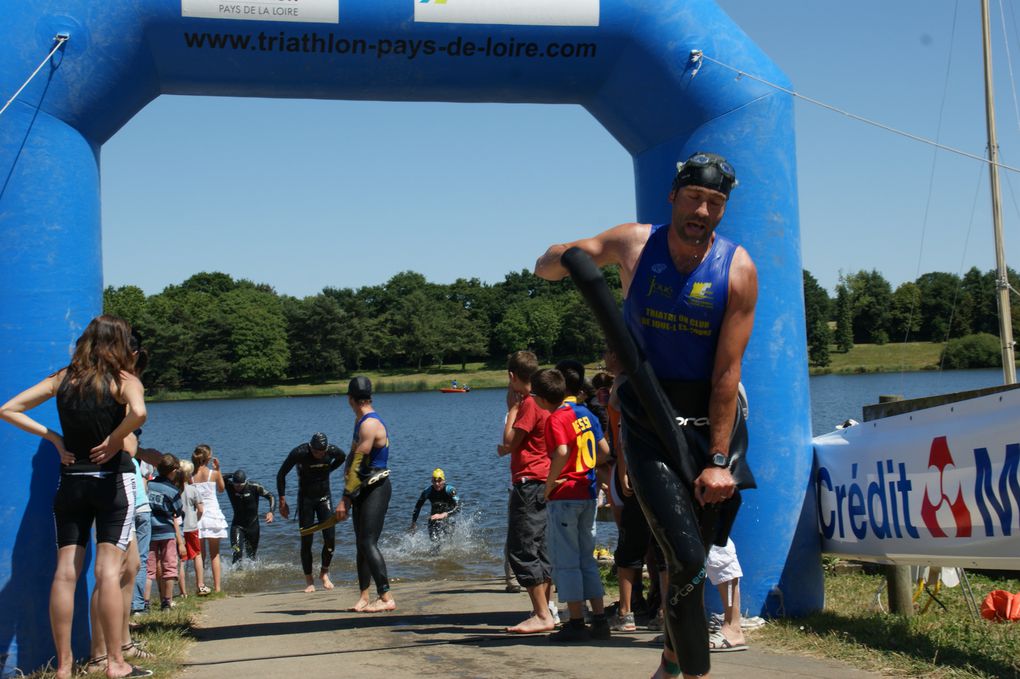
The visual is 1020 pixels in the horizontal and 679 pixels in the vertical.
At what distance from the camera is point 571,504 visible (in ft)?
21.2

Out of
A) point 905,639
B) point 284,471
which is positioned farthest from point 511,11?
point 284,471

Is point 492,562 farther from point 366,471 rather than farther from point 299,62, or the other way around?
point 299,62

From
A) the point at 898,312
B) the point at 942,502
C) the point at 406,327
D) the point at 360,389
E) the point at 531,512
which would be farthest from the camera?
the point at 406,327

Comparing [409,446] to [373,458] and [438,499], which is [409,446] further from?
[373,458]

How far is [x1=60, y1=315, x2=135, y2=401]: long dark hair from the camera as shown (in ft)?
17.1

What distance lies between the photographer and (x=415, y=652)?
586 centimetres

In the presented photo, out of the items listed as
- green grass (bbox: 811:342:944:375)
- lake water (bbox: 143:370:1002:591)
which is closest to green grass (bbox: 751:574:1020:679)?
lake water (bbox: 143:370:1002:591)

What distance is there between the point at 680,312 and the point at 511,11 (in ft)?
11.1

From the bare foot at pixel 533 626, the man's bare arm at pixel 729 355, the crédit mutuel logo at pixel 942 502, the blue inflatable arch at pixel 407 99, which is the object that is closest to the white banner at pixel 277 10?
the blue inflatable arch at pixel 407 99

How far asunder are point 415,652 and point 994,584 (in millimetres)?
4943

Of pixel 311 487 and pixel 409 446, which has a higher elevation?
pixel 311 487

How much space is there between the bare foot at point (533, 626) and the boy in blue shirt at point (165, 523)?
477 cm

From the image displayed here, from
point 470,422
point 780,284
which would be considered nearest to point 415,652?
point 780,284

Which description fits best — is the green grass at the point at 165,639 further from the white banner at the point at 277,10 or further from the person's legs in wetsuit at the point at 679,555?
the white banner at the point at 277,10
